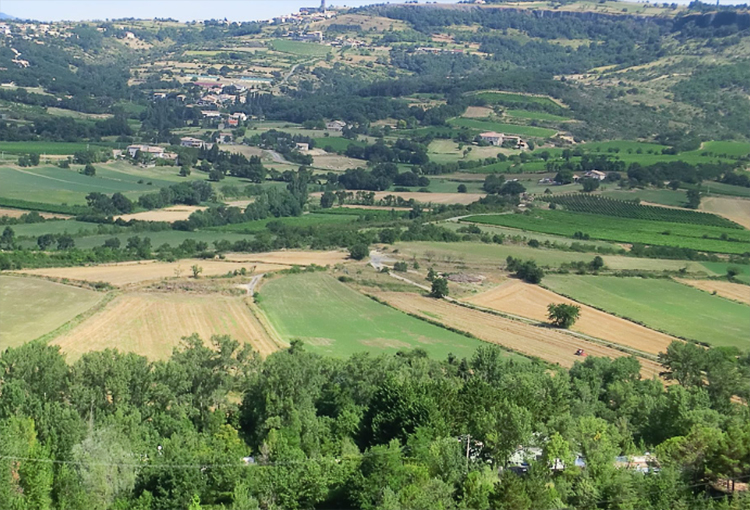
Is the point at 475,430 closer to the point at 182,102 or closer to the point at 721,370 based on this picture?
the point at 721,370

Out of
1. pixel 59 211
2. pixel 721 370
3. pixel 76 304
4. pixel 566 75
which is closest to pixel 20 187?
pixel 59 211

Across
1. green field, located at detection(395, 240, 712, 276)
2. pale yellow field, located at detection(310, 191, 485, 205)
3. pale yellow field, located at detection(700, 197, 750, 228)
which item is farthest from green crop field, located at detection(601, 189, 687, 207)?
green field, located at detection(395, 240, 712, 276)

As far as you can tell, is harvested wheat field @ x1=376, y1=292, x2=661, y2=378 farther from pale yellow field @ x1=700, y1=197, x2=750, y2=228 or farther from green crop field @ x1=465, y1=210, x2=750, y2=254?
pale yellow field @ x1=700, y1=197, x2=750, y2=228

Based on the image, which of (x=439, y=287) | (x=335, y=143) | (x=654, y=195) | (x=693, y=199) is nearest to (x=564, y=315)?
(x=439, y=287)

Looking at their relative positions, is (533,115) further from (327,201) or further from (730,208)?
(327,201)

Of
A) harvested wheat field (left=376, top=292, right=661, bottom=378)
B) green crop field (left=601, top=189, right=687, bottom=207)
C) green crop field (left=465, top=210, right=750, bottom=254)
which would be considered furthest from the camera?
green crop field (left=601, top=189, right=687, bottom=207)

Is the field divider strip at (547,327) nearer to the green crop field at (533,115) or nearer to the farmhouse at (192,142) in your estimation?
the farmhouse at (192,142)

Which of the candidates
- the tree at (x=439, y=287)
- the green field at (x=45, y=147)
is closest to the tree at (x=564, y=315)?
the tree at (x=439, y=287)
